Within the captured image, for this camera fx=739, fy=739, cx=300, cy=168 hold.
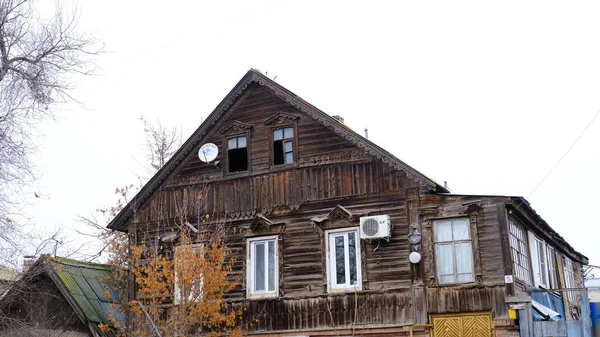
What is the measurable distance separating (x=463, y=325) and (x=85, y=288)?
1140 cm

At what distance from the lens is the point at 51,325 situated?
21875mm

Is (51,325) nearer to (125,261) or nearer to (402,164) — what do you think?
(125,261)

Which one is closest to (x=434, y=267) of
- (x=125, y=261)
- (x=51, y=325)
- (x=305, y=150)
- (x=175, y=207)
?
(x=305, y=150)

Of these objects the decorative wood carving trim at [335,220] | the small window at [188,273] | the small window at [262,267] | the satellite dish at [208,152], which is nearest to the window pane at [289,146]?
the satellite dish at [208,152]

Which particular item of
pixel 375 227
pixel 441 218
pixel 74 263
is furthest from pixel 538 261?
pixel 74 263

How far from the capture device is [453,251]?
706 inches

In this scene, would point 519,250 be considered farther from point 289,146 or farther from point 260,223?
point 260,223

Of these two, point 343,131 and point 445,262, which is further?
point 343,131

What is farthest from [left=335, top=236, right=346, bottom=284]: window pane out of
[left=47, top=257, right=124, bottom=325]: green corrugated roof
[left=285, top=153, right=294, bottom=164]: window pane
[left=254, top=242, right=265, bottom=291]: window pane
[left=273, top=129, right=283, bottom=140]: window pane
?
[left=47, top=257, right=124, bottom=325]: green corrugated roof

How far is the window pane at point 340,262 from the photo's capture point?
19.2 meters

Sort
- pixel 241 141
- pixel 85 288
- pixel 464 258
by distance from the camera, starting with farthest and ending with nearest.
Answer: pixel 85 288
pixel 241 141
pixel 464 258

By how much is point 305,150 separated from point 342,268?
345 centimetres

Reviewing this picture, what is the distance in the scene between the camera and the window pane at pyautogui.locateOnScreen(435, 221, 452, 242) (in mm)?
18094

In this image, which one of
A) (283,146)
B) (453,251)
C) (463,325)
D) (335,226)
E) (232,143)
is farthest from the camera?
(232,143)
